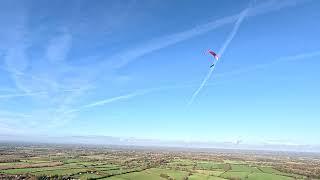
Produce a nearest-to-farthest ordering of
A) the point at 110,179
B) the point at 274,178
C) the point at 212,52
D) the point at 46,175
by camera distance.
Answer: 1. the point at 212,52
2. the point at 110,179
3. the point at 46,175
4. the point at 274,178


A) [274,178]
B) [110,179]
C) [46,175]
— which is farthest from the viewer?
[274,178]

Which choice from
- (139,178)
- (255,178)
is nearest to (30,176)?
(139,178)

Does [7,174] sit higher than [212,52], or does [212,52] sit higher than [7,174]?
[212,52]

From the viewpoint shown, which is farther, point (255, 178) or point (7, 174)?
point (255, 178)

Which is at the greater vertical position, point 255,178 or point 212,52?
point 212,52

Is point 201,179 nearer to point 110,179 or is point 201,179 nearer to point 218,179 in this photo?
point 218,179

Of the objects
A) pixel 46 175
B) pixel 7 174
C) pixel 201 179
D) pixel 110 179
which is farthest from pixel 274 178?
pixel 7 174

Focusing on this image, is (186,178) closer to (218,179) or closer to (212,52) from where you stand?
(218,179)

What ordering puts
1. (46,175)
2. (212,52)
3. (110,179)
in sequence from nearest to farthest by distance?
(212,52) < (110,179) < (46,175)

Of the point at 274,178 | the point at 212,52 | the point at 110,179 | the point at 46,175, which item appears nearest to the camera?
the point at 212,52
